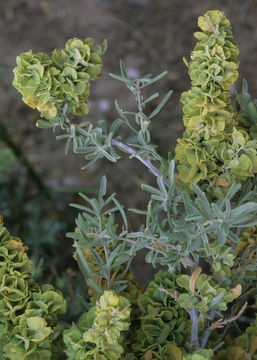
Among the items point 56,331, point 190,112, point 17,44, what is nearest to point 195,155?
point 190,112

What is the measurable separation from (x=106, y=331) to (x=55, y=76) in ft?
0.90

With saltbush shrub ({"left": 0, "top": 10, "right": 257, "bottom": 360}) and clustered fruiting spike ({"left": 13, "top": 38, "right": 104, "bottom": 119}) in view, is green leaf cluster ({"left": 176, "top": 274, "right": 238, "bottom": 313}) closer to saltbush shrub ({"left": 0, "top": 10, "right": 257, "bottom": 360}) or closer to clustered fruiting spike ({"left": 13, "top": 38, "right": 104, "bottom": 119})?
saltbush shrub ({"left": 0, "top": 10, "right": 257, "bottom": 360})

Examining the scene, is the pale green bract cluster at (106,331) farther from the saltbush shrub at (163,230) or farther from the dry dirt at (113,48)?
the dry dirt at (113,48)

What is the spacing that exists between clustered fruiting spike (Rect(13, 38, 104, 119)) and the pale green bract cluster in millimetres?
211

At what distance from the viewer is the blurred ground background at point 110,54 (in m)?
1.68

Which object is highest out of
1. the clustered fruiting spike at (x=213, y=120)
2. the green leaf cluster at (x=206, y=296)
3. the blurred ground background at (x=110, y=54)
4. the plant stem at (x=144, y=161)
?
the clustered fruiting spike at (x=213, y=120)

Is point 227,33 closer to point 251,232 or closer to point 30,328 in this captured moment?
point 251,232

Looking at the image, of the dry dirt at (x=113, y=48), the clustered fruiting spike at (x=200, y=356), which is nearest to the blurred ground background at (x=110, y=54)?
the dry dirt at (x=113, y=48)

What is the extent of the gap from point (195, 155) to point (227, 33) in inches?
5.4

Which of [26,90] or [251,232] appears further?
[251,232]

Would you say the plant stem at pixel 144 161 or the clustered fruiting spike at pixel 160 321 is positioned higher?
the plant stem at pixel 144 161

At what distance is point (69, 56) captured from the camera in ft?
1.78

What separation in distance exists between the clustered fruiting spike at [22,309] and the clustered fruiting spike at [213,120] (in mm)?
207

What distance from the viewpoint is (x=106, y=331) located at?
0.47 m
